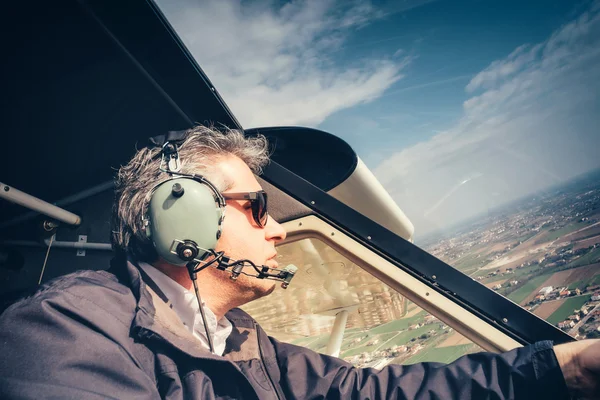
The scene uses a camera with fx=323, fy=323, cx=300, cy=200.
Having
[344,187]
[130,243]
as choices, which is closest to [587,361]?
[344,187]

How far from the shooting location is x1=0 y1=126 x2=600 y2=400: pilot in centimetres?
75

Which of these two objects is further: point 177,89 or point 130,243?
point 177,89

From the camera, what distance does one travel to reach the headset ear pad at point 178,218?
1.05m

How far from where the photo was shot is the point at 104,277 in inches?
41.9

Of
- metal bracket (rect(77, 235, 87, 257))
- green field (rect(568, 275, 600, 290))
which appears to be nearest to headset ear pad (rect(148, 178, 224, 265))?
metal bracket (rect(77, 235, 87, 257))

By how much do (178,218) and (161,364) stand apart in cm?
43

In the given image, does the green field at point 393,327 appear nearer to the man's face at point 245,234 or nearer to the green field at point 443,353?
the green field at point 443,353

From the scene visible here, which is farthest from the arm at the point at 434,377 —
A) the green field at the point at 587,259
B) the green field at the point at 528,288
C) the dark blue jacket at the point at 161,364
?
the green field at the point at 587,259

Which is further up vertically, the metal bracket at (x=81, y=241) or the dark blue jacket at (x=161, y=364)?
the metal bracket at (x=81, y=241)

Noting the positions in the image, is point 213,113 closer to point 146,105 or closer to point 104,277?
point 146,105

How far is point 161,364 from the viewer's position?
0.90 metres

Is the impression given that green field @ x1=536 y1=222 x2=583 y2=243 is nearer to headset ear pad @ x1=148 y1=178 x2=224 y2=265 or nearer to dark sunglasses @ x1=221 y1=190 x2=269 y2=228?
dark sunglasses @ x1=221 y1=190 x2=269 y2=228

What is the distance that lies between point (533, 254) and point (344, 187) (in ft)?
6.77

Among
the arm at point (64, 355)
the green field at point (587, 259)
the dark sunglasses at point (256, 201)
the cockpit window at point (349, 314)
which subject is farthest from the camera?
the green field at point (587, 259)
